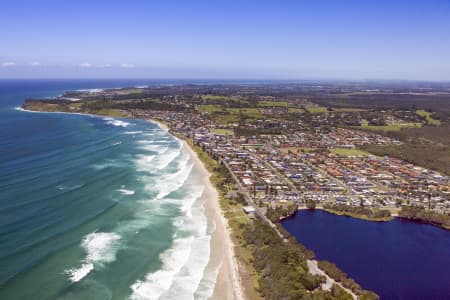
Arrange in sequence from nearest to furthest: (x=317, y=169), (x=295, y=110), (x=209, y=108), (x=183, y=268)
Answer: (x=183, y=268), (x=317, y=169), (x=209, y=108), (x=295, y=110)

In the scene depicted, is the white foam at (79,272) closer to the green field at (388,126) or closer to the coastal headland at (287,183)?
the coastal headland at (287,183)

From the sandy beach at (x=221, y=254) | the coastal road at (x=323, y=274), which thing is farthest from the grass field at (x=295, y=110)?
the coastal road at (x=323, y=274)

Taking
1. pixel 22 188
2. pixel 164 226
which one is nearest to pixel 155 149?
pixel 22 188

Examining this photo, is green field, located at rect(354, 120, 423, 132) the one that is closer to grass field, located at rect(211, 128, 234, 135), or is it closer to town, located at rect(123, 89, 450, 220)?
town, located at rect(123, 89, 450, 220)

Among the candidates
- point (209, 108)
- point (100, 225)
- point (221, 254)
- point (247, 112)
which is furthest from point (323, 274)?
point (209, 108)

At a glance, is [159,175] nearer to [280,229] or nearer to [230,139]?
[280,229]

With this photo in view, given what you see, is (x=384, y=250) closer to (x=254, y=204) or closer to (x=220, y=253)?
(x=254, y=204)

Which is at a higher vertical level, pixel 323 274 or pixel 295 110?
pixel 295 110
